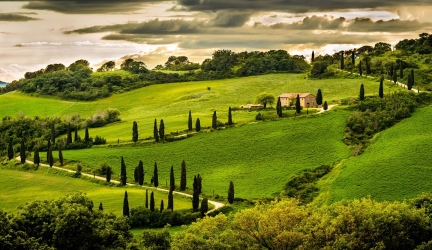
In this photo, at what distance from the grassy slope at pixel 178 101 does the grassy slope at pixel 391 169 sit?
104 feet

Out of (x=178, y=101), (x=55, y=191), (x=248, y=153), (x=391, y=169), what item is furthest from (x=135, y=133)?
(x=391, y=169)

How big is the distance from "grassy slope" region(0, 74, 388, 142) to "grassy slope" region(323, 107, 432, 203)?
104 feet

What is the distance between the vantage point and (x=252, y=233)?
6041cm

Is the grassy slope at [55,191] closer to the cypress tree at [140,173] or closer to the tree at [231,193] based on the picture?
the cypress tree at [140,173]

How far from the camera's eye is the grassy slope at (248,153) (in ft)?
341

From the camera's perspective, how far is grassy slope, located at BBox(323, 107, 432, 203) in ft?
287

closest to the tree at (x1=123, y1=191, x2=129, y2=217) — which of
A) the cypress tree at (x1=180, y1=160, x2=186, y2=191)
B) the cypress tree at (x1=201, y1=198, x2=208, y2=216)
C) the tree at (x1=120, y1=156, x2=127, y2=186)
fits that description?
the cypress tree at (x1=201, y1=198, x2=208, y2=216)

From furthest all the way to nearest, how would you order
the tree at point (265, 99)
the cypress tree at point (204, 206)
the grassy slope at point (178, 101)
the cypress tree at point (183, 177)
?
1. the tree at point (265, 99)
2. the grassy slope at point (178, 101)
3. the cypress tree at point (183, 177)
4. the cypress tree at point (204, 206)

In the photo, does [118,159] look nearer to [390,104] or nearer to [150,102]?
[390,104]

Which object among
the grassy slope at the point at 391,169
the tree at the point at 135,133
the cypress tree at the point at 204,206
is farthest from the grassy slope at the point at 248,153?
the cypress tree at the point at 204,206

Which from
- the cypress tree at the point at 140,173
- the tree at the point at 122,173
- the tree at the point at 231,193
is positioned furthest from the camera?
the tree at the point at 122,173

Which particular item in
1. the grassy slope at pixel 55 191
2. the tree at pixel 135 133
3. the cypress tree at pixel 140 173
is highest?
the tree at pixel 135 133

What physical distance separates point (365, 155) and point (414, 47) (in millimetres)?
96969

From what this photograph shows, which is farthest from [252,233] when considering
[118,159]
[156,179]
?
[118,159]
